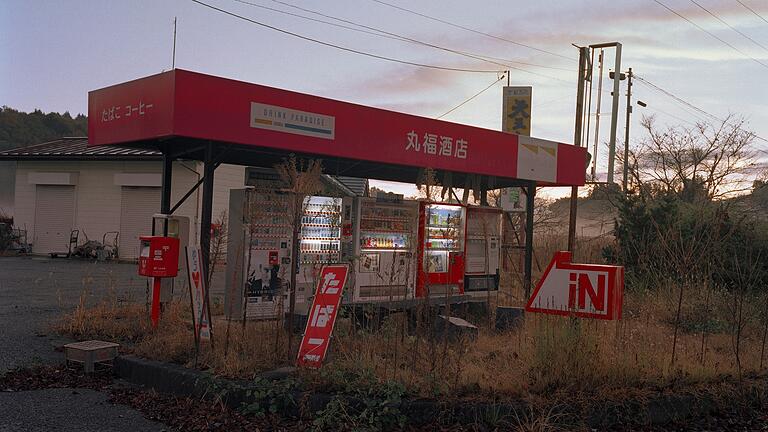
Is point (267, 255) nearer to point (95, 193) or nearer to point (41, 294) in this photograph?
point (41, 294)

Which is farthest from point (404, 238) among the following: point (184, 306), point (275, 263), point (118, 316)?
point (118, 316)

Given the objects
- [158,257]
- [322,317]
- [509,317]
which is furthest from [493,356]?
[158,257]

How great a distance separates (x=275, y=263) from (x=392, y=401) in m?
6.12

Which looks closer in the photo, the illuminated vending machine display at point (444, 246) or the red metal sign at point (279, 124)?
the red metal sign at point (279, 124)

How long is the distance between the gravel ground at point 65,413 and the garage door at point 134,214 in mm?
22201

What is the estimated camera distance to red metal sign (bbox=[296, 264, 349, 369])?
269 inches

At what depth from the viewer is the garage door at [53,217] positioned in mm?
29734

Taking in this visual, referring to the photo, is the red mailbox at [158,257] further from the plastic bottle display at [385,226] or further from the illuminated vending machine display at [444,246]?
the illuminated vending machine display at [444,246]

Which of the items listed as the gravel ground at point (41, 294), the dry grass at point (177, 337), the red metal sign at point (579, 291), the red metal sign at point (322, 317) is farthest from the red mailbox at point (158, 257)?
the red metal sign at point (579, 291)

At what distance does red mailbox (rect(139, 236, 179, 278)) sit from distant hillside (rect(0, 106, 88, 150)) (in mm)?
52884

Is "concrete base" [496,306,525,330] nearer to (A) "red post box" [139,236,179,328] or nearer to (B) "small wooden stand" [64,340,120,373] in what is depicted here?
(A) "red post box" [139,236,179,328]

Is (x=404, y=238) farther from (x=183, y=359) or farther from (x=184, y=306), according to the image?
(x=183, y=359)

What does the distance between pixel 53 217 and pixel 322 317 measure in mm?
27196

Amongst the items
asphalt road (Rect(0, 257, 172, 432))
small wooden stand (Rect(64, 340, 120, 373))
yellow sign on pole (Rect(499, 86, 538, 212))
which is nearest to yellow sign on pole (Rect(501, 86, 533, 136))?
yellow sign on pole (Rect(499, 86, 538, 212))
